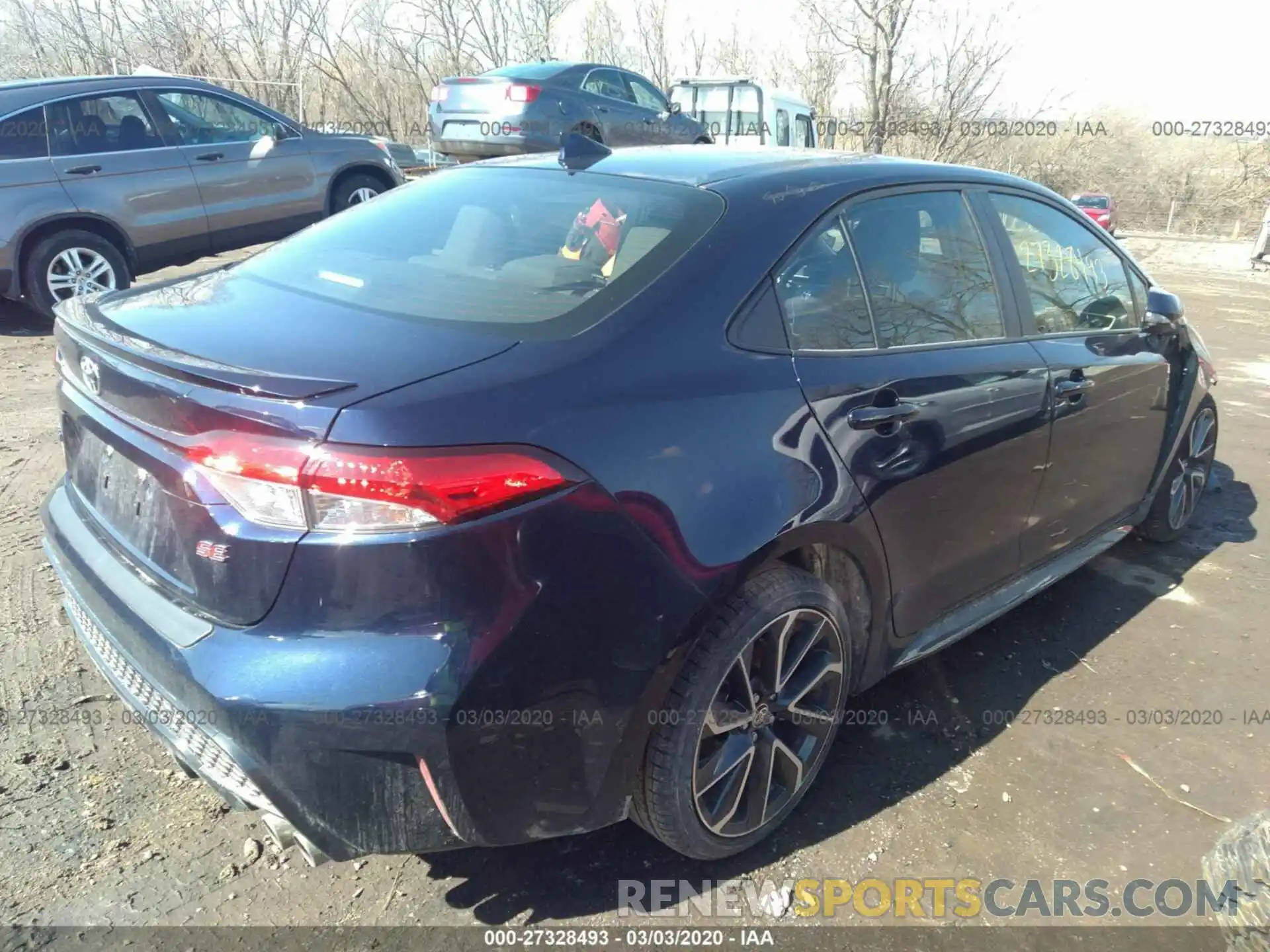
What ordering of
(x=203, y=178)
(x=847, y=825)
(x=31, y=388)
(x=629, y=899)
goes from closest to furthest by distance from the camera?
(x=629, y=899), (x=847, y=825), (x=31, y=388), (x=203, y=178)

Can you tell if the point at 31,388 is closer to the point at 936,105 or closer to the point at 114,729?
the point at 114,729

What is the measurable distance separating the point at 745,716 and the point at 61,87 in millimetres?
7470

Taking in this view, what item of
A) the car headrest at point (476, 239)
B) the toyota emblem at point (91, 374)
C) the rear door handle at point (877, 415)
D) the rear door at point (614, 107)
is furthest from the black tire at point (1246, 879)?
the rear door at point (614, 107)

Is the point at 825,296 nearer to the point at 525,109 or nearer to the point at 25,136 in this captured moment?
the point at 25,136

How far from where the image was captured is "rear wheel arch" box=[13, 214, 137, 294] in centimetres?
676

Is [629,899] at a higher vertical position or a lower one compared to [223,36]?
lower

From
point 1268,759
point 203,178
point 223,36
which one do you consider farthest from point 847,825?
point 223,36

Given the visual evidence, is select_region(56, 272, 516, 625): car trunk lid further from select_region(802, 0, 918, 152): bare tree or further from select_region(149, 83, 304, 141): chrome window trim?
select_region(802, 0, 918, 152): bare tree

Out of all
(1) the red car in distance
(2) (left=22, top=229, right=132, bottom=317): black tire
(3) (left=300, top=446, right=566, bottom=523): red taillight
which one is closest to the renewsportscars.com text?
(3) (left=300, top=446, right=566, bottom=523): red taillight

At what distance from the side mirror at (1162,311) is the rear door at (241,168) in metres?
6.86

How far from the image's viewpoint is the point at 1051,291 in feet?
10.9

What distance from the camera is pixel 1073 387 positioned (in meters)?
3.17

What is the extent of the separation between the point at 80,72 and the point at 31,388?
22.2m

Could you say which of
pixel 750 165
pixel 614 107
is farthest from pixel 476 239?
pixel 614 107
